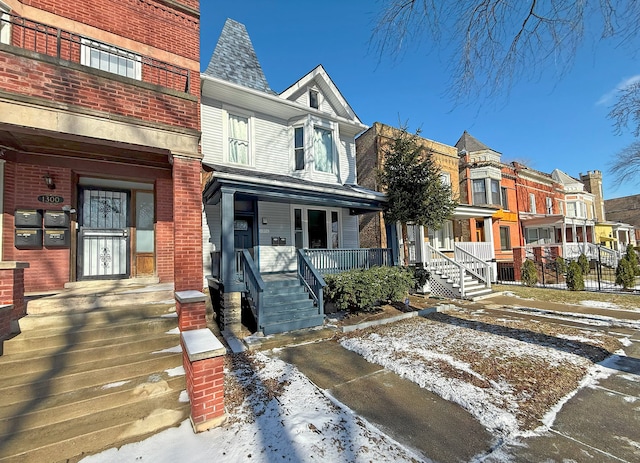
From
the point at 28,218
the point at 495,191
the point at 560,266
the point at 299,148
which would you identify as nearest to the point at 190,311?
the point at 28,218

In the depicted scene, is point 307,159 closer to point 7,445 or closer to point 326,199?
point 326,199

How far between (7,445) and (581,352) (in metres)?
7.94

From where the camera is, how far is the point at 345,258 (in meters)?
8.98

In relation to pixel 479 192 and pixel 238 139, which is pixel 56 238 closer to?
pixel 238 139

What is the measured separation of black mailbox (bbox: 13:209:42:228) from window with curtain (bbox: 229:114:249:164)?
491cm

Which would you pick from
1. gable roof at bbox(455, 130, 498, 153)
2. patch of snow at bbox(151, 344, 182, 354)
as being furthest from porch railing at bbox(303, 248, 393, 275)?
gable roof at bbox(455, 130, 498, 153)

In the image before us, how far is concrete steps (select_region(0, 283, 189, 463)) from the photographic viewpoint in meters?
2.78

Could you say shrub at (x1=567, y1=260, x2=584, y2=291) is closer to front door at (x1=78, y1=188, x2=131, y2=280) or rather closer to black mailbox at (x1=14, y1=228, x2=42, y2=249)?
front door at (x1=78, y1=188, x2=131, y2=280)

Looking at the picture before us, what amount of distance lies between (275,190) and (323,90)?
6.20m

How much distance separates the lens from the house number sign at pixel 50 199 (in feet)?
20.1

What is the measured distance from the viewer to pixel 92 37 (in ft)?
22.0

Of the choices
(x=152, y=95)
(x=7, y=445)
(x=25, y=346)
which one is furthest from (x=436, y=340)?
(x=152, y=95)

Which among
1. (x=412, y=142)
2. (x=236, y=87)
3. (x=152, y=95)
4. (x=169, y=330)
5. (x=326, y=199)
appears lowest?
(x=169, y=330)

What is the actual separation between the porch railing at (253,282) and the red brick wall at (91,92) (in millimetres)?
3145
